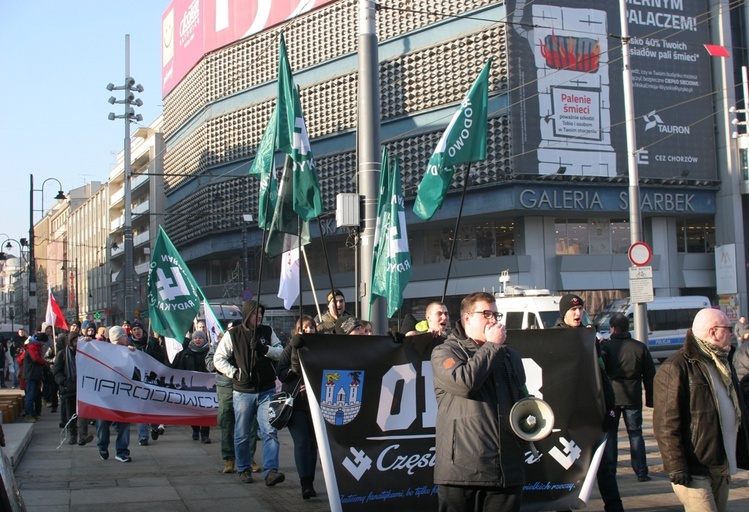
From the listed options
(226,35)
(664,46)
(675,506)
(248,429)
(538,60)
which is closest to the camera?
(675,506)

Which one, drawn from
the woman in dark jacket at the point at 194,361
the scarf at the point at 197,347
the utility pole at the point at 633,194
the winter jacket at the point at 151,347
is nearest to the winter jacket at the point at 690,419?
the woman in dark jacket at the point at 194,361

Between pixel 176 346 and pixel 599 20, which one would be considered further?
pixel 599 20

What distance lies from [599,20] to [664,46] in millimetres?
3712

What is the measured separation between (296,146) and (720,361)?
597 cm

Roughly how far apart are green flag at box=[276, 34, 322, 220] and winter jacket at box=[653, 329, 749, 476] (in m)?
5.24

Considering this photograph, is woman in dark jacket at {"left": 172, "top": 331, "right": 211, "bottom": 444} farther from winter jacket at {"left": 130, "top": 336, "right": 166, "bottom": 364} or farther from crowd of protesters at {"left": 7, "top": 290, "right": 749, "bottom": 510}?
winter jacket at {"left": 130, "top": 336, "right": 166, "bottom": 364}

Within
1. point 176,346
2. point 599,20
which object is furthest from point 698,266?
point 176,346

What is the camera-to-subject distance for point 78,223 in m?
108

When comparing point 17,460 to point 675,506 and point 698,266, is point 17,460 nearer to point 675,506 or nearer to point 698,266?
point 675,506

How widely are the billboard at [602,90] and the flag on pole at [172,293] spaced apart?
25.2m

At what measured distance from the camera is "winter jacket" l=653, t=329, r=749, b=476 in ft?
16.4

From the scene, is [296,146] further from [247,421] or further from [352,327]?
[247,421]

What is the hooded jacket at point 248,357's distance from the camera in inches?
371

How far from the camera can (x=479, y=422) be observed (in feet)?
15.5
